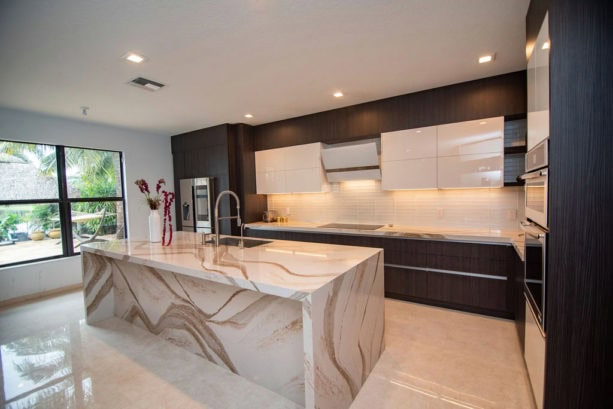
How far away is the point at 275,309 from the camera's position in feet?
6.11

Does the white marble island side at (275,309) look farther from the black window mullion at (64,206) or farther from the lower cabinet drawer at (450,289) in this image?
the black window mullion at (64,206)

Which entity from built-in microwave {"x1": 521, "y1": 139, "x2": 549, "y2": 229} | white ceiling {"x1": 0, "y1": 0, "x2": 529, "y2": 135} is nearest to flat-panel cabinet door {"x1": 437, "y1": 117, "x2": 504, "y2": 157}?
white ceiling {"x1": 0, "y1": 0, "x2": 529, "y2": 135}

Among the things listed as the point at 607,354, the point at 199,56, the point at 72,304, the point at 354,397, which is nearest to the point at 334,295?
the point at 354,397

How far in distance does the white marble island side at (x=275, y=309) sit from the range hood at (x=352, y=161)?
178 centimetres

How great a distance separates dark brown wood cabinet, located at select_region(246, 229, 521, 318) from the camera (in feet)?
9.12

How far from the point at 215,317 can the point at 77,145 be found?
3.84m

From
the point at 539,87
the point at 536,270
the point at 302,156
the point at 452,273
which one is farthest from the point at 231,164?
the point at 536,270

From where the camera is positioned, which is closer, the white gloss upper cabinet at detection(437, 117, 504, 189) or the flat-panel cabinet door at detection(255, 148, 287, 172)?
the white gloss upper cabinet at detection(437, 117, 504, 189)

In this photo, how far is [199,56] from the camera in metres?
2.36

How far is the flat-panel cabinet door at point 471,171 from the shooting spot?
2943 millimetres

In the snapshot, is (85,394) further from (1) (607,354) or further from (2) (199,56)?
(1) (607,354)

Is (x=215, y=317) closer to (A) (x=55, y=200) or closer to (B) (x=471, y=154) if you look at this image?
(B) (x=471, y=154)

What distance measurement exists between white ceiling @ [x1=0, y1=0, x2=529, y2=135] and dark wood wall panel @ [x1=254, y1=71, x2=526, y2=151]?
0.46 ft

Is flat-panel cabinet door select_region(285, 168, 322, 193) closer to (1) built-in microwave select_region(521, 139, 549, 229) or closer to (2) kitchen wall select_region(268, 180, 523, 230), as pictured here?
(2) kitchen wall select_region(268, 180, 523, 230)
